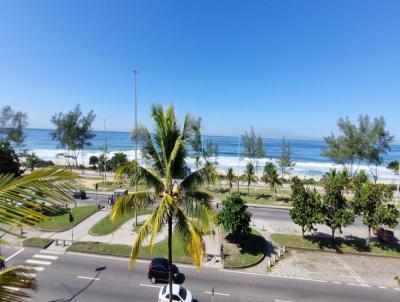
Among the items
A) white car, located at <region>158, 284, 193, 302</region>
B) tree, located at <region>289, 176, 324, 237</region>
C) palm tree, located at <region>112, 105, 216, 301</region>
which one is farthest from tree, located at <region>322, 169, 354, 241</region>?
palm tree, located at <region>112, 105, 216, 301</region>

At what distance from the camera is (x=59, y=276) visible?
19250 mm

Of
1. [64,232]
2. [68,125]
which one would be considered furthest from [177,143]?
[68,125]

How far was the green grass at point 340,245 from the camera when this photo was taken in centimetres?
2491

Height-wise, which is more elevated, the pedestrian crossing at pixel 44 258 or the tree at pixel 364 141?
the tree at pixel 364 141

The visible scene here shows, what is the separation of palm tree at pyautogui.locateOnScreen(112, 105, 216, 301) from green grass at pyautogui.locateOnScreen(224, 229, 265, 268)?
1284 centimetres

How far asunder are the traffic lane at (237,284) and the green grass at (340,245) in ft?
19.8

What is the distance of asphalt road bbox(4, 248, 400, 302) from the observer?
57.1 ft

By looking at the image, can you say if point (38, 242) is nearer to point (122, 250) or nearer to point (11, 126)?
point (122, 250)

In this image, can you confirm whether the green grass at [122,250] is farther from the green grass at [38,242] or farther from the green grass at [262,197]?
the green grass at [262,197]

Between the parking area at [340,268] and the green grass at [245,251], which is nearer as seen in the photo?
the parking area at [340,268]

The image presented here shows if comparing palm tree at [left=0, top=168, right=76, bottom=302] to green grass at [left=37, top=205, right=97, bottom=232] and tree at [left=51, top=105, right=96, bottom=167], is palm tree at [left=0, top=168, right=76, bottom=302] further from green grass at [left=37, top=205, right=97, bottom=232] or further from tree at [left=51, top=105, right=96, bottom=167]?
tree at [left=51, top=105, right=96, bottom=167]

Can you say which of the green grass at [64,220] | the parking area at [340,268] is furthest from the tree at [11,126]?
the parking area at [340,268]

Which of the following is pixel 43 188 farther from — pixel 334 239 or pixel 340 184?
pixel 334 239

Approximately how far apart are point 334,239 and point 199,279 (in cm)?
1558
